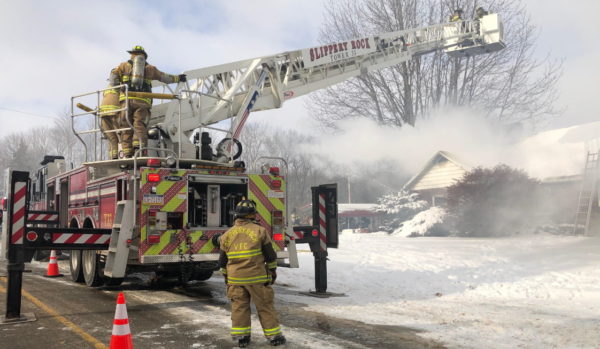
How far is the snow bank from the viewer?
21.4 metres

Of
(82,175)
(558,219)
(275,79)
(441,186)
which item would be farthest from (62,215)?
(441,186)

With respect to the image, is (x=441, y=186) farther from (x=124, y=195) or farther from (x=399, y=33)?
(x=124, y=195)

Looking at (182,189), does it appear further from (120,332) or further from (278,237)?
(120,332)

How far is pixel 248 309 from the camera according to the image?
194 inches

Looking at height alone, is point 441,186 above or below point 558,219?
above

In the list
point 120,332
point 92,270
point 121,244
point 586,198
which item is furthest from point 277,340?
point 586,198

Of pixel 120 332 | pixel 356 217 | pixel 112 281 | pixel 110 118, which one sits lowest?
pixel 112 281

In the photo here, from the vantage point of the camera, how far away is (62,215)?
1030 centimetres

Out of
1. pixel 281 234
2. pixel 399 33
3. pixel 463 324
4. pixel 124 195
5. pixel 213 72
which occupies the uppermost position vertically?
pixel 399 33

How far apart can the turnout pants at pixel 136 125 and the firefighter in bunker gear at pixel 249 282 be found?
354 centimetres

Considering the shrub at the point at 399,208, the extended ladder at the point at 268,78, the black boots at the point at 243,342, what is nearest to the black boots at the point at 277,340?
the black boots at the point at 243,342

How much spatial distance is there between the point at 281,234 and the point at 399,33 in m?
9.23

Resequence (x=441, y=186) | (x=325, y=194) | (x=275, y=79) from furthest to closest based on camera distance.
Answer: (x=441, y=186) → (x=275, y=79) → (x=325, y=194)

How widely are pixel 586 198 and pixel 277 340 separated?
17016 mm
